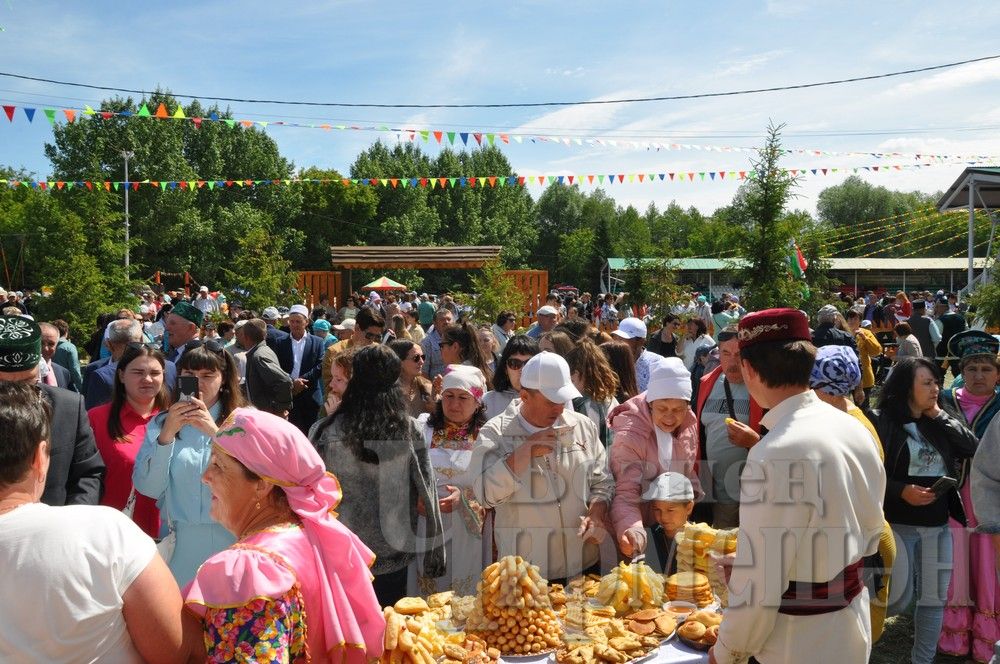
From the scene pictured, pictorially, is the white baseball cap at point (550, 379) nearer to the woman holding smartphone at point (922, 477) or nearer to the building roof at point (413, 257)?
the woman holding smartphone at point (922, 477)

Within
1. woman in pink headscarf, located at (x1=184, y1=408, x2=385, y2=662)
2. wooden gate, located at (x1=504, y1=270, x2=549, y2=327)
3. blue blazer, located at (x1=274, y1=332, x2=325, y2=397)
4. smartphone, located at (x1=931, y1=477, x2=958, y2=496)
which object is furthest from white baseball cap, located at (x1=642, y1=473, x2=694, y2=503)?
wooden gate, located at (x1=504, y1=270, x2=549, y2=327)

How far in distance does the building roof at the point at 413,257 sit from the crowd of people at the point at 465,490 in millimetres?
18245

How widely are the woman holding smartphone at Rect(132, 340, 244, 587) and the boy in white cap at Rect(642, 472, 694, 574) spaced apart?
6.58ft

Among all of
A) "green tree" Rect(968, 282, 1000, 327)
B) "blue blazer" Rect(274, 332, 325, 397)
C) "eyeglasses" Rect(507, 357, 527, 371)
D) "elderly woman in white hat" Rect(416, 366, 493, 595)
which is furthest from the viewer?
"green tree" Rect(968, 282, 1000, 327)

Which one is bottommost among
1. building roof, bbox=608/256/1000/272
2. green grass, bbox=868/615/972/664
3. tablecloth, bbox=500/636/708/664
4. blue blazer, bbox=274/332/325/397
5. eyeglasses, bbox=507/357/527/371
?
green grass, bbox=868/615/972/664

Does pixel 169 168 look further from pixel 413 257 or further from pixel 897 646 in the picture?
pixel 897 646

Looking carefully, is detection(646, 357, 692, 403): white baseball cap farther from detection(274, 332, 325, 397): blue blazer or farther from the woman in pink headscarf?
detection(274, 332, 325, 397): blue blazer

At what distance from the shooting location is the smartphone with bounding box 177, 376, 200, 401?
311 centimetres

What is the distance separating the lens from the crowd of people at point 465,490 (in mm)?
1776

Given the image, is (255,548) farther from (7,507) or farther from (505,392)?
(505,392)

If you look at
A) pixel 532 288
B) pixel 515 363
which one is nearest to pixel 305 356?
pixel 515 363

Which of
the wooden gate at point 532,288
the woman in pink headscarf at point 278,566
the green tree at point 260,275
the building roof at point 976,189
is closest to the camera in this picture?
the woman in pink headscarf at point 278,566

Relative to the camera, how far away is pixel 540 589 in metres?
2.99

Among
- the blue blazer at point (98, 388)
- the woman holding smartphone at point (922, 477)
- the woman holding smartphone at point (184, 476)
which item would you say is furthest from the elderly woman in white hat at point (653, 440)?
the blue blazer at point (98, 388)
